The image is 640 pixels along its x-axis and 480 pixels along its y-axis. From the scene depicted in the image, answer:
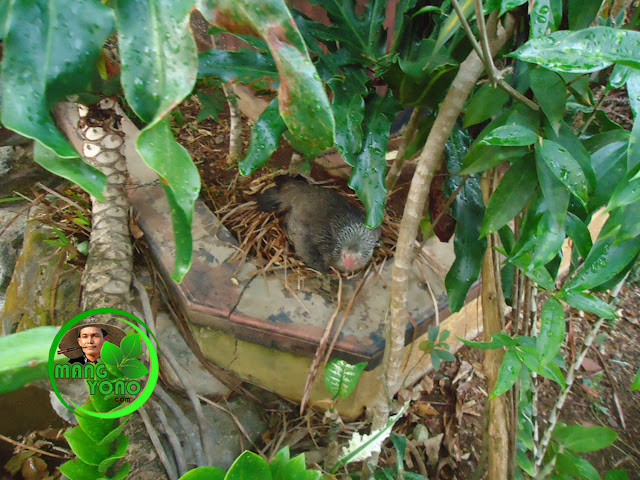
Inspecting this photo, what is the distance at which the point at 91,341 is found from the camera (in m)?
0.67

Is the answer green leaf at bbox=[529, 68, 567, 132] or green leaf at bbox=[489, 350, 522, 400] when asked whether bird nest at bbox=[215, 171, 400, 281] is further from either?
green leaf at bbox=[529, 68, 567, 132]

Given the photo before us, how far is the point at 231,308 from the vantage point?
3.78 feet

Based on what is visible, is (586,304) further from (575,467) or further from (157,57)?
(157,57)

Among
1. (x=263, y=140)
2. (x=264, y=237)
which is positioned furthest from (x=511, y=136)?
(x=264, y=237)

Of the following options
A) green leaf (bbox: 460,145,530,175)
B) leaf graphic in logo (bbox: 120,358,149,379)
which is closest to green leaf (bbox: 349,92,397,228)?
green leaf (bbox: 460,145,530,175)

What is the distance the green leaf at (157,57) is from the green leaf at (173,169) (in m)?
0.02

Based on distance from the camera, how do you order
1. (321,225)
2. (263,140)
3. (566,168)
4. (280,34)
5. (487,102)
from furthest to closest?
(321,225) < (263,140) < (487,102) < (566,168) < (280,34)

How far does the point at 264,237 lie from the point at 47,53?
100 centimetres

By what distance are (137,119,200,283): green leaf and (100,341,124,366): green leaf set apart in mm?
343

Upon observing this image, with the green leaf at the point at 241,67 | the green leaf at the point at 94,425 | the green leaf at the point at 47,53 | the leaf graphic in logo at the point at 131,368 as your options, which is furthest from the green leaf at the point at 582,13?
the green leaf at the point at 94,425

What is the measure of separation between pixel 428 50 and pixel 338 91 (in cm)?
20

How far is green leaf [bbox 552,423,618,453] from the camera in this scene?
1.01m

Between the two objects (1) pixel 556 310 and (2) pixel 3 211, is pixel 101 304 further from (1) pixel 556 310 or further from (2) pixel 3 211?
(2) pixel 3 211

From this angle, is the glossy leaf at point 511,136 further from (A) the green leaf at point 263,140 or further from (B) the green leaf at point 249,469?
(B) the green leaf at point 249,469
